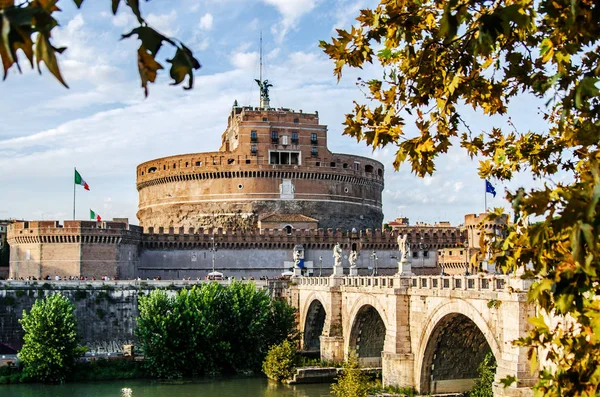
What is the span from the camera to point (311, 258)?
52.8 meters

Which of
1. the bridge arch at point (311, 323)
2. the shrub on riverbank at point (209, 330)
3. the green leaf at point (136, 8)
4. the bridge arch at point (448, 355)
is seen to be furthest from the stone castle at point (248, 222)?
the green leaf at point (136, 8)

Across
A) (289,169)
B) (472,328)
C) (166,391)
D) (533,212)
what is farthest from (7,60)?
(289,169)

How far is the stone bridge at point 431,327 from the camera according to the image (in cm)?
1817

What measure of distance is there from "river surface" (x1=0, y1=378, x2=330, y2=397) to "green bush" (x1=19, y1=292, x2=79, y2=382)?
0.72m

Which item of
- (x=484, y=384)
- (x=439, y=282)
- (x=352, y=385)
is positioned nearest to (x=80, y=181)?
(x=352, y=385)

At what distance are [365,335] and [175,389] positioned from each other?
8529 mm

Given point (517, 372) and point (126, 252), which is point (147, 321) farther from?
point (517, 372)

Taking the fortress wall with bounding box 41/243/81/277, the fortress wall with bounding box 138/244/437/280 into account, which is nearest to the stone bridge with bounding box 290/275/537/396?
the fortress wall with bounding box 138/244/437/280

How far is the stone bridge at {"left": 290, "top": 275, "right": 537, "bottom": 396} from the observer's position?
1817 centimetres

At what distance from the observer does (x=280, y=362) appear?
32.3 m

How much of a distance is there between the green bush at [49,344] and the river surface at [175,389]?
723mm

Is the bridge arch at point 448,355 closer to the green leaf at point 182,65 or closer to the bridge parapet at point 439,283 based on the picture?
the bridge parapet at point 439,283

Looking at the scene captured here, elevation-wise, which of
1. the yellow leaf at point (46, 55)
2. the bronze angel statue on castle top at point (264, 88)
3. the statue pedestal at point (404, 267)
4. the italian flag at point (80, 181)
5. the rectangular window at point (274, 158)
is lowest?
the statue pedestal at point (404, 267)

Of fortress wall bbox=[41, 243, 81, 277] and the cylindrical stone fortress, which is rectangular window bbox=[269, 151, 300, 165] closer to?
the cylindrical stone fortress
